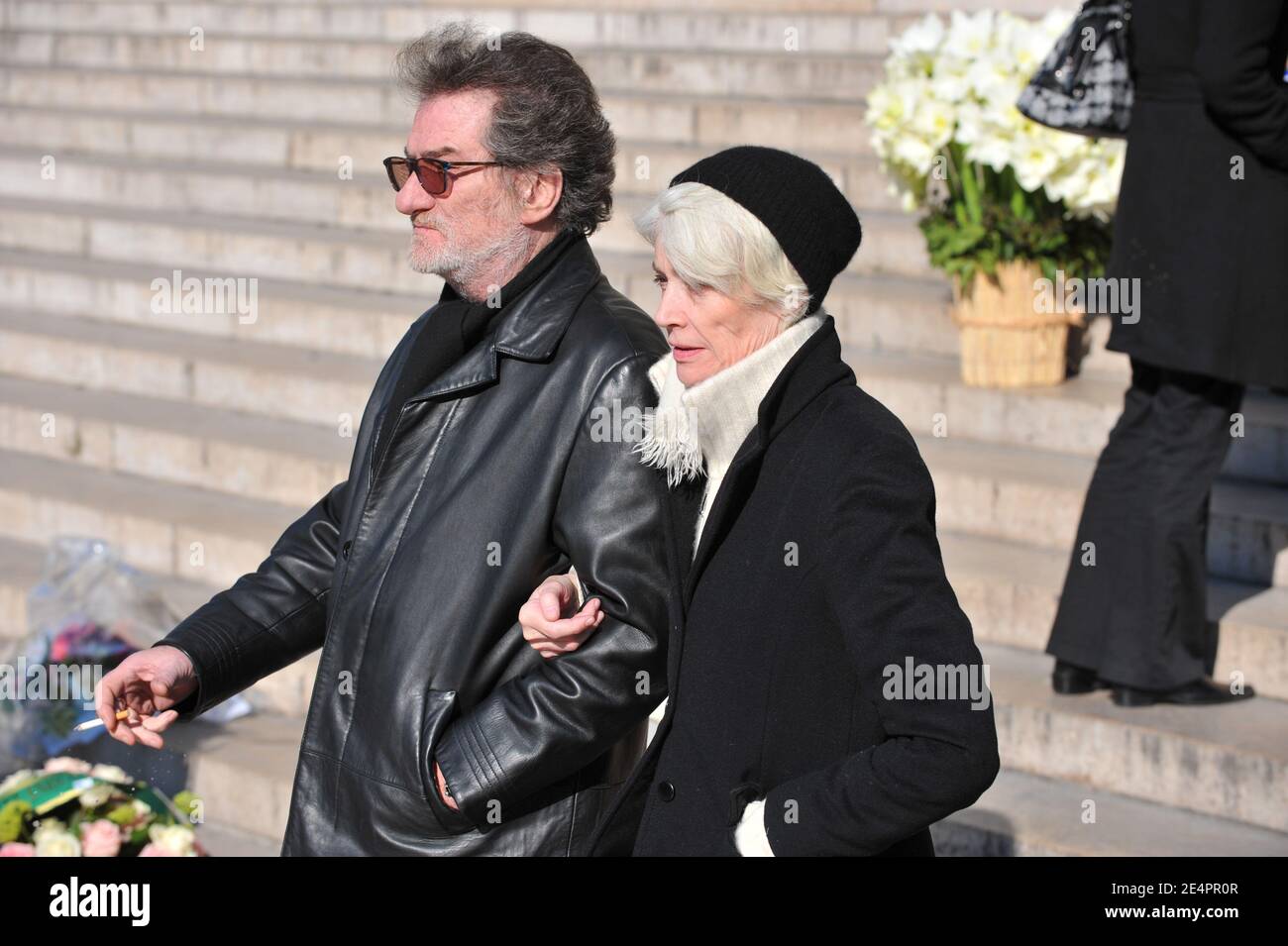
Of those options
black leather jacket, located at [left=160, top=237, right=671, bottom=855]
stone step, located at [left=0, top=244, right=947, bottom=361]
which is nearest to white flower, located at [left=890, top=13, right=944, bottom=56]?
stone step, located at [left=0, top=244, right=947, bottom=361]

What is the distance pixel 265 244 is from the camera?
7.59 metres

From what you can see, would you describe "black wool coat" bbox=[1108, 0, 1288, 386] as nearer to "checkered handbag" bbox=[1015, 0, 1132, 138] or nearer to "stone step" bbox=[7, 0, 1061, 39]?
"checkered handbag" bbox=[1015, 0, 1132, 138]

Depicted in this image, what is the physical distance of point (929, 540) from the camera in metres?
2.01

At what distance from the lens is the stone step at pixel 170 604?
17.1 ft

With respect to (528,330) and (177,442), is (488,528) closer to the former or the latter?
(528,330)

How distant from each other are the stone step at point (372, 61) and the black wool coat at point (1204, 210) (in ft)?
11.4

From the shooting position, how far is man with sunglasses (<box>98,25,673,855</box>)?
2.40 m

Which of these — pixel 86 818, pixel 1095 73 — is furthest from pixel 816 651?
pixel 1095 73

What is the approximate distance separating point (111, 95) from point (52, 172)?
875mm

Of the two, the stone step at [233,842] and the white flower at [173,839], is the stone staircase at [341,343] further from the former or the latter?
the white flower at [173,839]

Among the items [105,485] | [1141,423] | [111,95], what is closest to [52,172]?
[111,95]

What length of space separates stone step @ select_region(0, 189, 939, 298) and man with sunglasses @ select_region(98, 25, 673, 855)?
406cm
